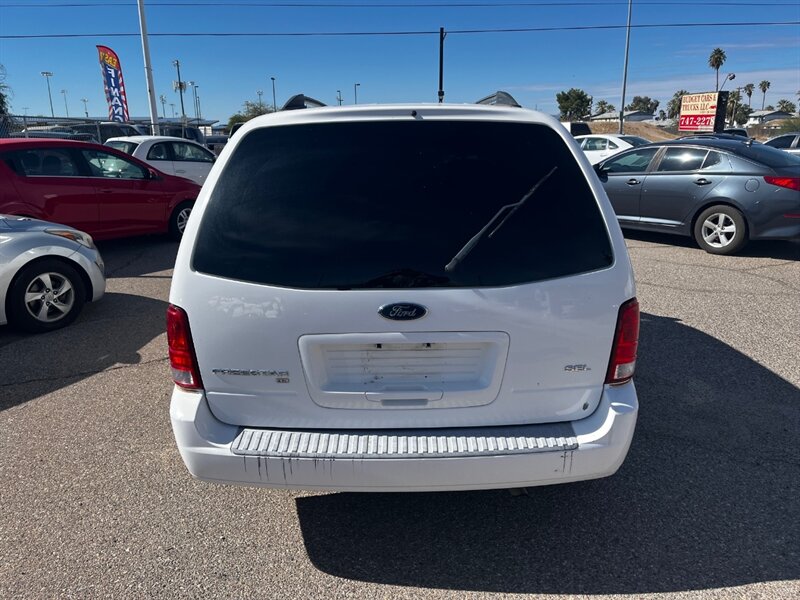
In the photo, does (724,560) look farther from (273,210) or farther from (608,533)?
(273,210)

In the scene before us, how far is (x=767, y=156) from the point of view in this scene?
8.27 meters

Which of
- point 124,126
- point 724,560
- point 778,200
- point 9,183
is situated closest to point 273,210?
point 724,560

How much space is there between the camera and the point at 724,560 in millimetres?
2549

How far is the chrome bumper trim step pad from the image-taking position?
2.27 meters

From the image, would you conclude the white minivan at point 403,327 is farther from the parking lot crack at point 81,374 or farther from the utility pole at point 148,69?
the utility pole at point 148,69

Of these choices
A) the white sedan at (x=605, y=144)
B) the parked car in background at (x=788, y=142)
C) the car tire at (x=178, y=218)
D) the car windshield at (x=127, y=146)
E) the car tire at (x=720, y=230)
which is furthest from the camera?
the parked car in background at (x=788, y=142)

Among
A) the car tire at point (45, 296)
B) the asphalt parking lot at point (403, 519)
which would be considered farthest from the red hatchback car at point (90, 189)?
the asphalt parking lot at point (403, 519)

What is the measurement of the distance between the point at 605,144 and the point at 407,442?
650 inches

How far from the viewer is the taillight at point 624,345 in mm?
2373

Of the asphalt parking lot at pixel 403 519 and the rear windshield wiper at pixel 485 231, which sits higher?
the rear windshield wiper at pixel 485 231

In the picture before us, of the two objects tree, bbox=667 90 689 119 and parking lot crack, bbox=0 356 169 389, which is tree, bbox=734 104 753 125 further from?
parking lot crack, bbox=0 356 169 389

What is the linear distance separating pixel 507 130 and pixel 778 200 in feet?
23.1

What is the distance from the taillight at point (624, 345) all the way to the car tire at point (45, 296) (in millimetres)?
5302

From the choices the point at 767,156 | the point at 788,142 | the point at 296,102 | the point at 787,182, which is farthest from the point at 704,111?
the point at 296,102
